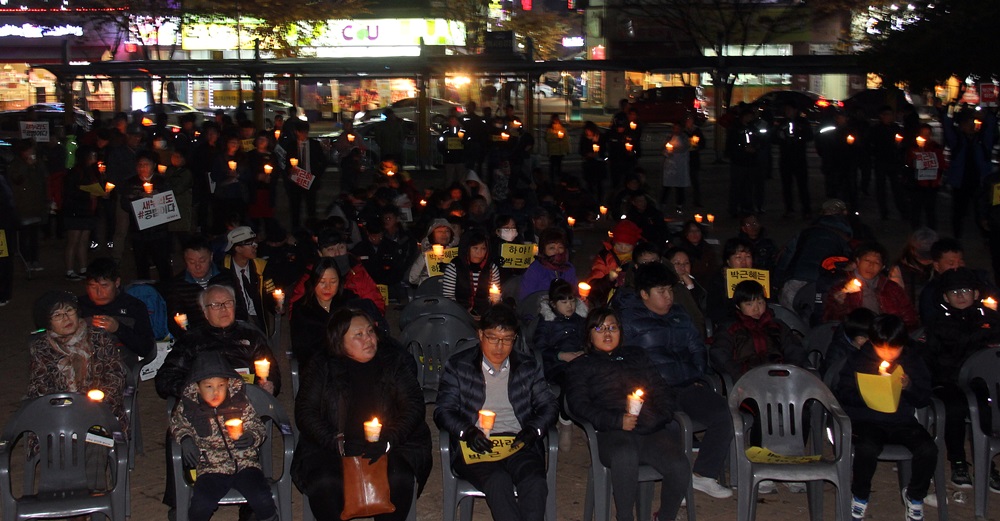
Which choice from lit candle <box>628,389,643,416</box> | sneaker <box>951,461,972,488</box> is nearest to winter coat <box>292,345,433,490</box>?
lit candle <box>628,389,643,416</box>

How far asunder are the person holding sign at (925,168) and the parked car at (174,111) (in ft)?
67.8

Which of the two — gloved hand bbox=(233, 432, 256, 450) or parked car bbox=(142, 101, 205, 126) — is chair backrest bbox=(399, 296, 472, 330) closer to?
gloved hand bbox=(233, 432, 256, 450)

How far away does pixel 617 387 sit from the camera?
6258 millimetres

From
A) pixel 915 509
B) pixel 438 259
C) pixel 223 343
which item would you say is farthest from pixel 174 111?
pixel 915 509

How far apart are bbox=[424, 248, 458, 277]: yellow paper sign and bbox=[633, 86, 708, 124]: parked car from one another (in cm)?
2471

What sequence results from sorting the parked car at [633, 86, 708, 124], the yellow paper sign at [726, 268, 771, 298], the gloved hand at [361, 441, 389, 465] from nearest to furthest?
the gloved hand at [361, 441, 389, 465]
the yellow paper sign at [726, 268, 771, 298]
the parked car at [633, 86, 708, 124]

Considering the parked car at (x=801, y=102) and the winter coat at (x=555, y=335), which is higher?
the parked car at (x=801, y=102)

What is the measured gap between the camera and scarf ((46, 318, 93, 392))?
20.6ft

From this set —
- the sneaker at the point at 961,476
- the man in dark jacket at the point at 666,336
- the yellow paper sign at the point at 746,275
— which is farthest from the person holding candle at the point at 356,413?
the sneaker at the point at 961,476

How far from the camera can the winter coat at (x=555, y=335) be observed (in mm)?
7336

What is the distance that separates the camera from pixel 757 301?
691 centimetres

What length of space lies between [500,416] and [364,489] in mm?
883

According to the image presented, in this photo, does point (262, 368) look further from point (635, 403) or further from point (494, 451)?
point (635, 403)

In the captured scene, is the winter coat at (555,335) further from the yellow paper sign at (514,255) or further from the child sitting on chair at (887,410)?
the yellow paper sign at (514,255)
